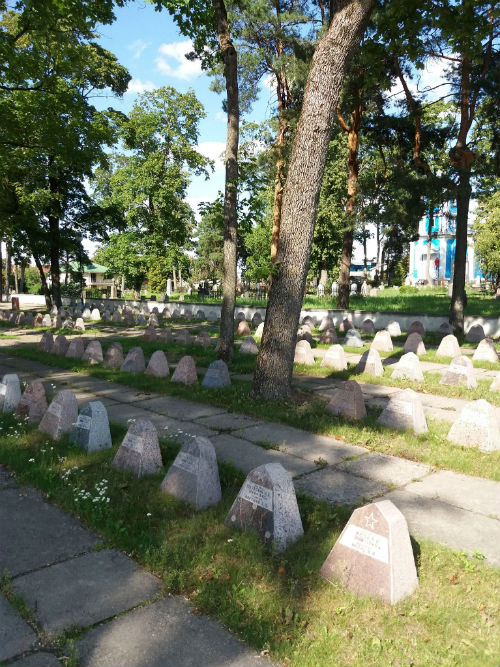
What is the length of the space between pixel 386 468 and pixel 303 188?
4.33 metres

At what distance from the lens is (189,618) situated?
290cm

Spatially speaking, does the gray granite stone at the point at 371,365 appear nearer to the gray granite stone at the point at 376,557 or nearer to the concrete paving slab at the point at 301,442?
the concrete paving slab at the point at 301,442

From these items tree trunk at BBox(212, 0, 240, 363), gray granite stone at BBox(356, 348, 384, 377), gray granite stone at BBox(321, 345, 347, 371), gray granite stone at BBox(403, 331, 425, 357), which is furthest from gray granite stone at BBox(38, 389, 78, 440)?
gray granite stone at BBox(403, 331, 425, 357)

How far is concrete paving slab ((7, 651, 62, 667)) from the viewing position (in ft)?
8.34

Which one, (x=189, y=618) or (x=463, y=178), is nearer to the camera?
(x=189, y=618)

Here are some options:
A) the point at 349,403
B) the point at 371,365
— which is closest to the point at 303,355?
the point at 371,365

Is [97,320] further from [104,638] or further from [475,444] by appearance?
[104,638]

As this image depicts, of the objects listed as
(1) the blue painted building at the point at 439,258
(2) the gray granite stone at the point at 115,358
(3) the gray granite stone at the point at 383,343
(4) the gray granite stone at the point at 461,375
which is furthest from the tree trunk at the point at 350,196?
(1) the blue painted building at the point at 439,258

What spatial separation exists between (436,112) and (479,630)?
142ft

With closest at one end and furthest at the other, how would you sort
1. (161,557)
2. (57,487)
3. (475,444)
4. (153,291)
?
(161,557), (57,487), (475,444), (153,291)

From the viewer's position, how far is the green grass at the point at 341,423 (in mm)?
5578

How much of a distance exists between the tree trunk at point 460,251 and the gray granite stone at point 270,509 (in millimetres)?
14571

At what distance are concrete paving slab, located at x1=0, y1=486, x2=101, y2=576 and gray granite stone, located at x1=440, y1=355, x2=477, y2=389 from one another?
7601 millimetres

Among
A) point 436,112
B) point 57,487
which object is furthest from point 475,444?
point 436,112
